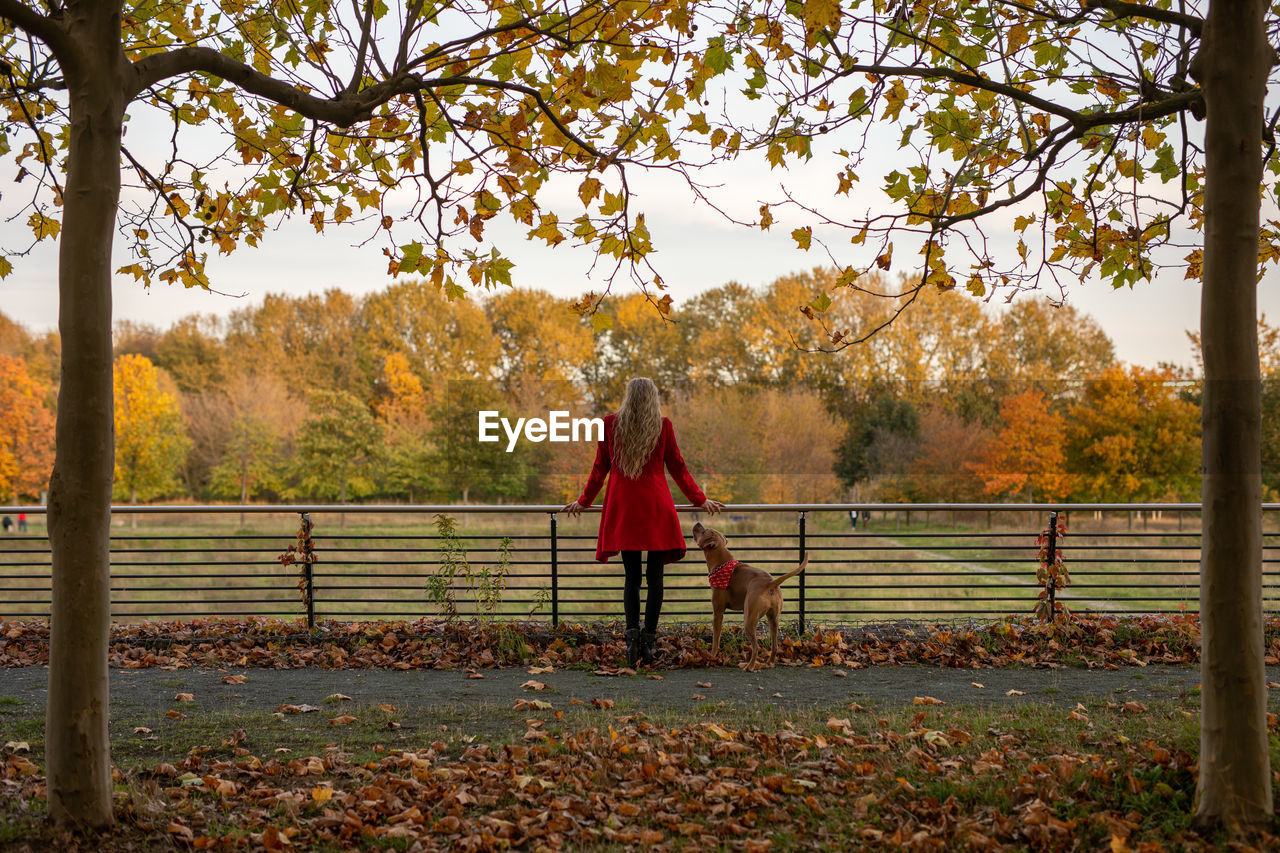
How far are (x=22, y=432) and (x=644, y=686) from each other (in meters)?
49.9

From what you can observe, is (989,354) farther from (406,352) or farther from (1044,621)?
(1044,621)

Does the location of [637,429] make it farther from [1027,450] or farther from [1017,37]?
[1027,450]

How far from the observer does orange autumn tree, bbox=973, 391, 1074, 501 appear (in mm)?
41719

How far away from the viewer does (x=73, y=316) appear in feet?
11.8

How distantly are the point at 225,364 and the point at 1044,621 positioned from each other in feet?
162

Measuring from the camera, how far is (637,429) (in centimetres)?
684

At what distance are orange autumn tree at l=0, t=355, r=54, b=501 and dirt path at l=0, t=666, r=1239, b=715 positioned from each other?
153ft

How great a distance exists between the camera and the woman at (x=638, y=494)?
270 inches

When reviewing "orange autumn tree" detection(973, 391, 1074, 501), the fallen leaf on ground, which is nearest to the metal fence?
the fallen leaf on ground

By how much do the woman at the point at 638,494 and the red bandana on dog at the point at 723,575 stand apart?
28 cm

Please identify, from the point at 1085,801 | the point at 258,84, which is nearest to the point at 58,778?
the point at 258,84

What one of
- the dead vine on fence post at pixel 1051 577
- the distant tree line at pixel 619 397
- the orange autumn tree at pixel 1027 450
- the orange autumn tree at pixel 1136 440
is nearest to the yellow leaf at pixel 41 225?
the dead vine on fence post at pixel 1051 577

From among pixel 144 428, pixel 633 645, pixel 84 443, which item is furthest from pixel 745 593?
pixel 144 428

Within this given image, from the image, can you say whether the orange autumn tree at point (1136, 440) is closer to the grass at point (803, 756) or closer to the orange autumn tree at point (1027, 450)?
the orange autumn tree at point (1027, 450)
